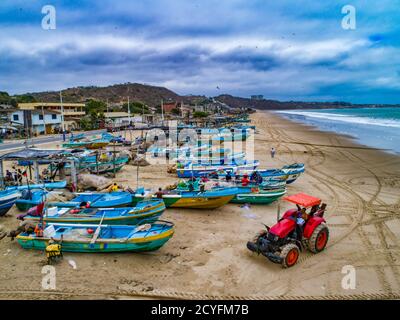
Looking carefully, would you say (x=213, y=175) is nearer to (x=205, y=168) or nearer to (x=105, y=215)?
(x=205, y=168)

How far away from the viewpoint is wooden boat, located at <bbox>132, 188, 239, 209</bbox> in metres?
12.0

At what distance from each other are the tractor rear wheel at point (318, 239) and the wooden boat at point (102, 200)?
7041 mm

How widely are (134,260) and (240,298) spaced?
10.7 ft

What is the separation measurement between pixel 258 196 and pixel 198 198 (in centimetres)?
289

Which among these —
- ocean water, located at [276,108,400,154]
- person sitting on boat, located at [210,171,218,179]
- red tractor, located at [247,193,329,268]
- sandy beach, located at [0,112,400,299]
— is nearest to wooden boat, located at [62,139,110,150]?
person sitting on boat, located at [210,171,218,179]

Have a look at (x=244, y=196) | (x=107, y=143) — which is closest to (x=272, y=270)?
(x=244, y=196)

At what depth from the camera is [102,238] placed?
28.7 feet

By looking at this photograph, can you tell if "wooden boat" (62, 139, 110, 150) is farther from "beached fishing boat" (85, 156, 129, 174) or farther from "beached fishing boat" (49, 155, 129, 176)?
"beached fishing boat" (85, 156, 129, 174)

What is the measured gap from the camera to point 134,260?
8.23 meters

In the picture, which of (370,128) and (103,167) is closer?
(103,167)

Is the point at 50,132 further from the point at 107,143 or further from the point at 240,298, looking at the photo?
the point at 240,298

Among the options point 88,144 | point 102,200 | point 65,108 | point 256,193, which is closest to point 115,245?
point 102,200

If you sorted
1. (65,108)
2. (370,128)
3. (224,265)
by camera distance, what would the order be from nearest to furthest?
(224,265) → (370,128) → (65,108)

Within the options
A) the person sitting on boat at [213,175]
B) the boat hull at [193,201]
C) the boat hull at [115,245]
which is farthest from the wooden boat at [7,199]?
the person sitting on boat at [213,175]
